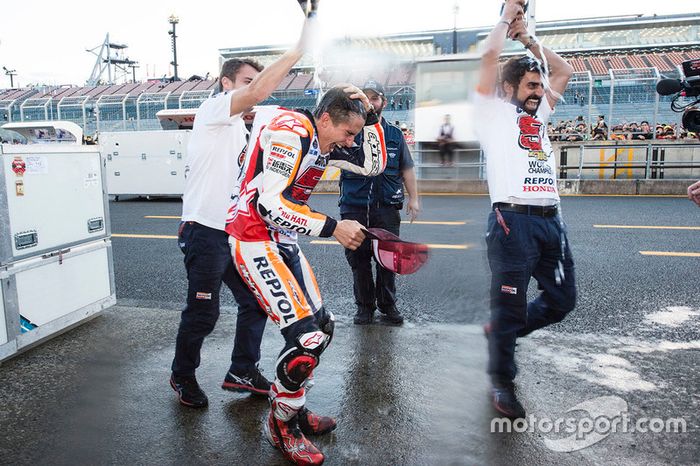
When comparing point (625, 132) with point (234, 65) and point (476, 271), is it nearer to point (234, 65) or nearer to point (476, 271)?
point (476, 271)

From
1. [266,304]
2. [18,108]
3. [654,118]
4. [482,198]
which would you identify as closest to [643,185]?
[654,118]

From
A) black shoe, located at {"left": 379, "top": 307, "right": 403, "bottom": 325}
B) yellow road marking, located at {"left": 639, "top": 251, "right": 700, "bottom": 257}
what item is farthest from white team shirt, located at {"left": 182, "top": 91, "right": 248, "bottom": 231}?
yellow road marking, located at {"left": 639, "top": 251, "right": 700, "bottom": 257}

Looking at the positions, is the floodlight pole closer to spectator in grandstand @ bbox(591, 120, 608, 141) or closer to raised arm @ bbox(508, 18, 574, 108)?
raised arm @ bbox(508, 18, 574, 108)

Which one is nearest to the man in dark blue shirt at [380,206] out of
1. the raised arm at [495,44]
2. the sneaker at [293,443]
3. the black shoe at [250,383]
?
the black shoe at [250,383]

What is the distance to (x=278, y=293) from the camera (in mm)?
2809

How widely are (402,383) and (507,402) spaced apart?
2.47ft

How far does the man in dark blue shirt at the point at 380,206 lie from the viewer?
4.98 metres

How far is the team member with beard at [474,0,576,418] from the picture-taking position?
10.7 feet

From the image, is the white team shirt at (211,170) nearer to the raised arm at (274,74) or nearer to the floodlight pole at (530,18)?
the raised arm at (274,74)

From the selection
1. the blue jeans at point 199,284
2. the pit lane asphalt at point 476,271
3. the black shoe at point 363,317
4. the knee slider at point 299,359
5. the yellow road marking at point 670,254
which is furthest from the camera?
the yellow road marking at point 670,254

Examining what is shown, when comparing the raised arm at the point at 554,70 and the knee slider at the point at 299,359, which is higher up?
the raised arm at the point at 554,70

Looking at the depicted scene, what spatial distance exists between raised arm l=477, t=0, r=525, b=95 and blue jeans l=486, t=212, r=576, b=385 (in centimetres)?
79

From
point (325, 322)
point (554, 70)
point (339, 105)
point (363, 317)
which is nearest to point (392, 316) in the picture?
point (363, 317)

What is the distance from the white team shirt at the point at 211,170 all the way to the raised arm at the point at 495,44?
142cm
